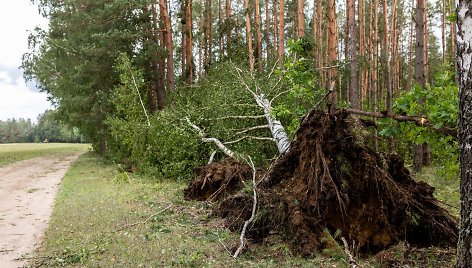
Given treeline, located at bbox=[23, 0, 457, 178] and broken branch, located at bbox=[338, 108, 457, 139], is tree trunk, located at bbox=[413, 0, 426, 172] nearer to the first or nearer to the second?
treeline, located at bbox=[23, 0, 457, 178]

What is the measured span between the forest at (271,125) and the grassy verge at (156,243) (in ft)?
1.06

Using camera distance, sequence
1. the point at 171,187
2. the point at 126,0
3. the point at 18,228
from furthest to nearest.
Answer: the point at 126,0 < the point at 171,187 < the point at 18,228

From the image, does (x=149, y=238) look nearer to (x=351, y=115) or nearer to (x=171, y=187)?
(x=351, y=115)

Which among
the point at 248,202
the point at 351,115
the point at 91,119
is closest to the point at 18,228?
the point at 248,202

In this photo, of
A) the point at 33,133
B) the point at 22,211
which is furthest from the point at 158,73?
the point at 33,133

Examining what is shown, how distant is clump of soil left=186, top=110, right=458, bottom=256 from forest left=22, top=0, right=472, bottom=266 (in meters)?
0.02

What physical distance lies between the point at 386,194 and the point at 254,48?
17.8 meters

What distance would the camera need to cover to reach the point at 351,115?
5332mm

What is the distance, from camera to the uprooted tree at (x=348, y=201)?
4.91 metres

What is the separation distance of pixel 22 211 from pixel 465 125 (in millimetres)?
9052

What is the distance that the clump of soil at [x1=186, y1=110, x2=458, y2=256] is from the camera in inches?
193

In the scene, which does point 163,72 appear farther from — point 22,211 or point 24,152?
point 24,152

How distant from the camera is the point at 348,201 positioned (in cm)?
491

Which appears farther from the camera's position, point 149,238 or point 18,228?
point 18,228
